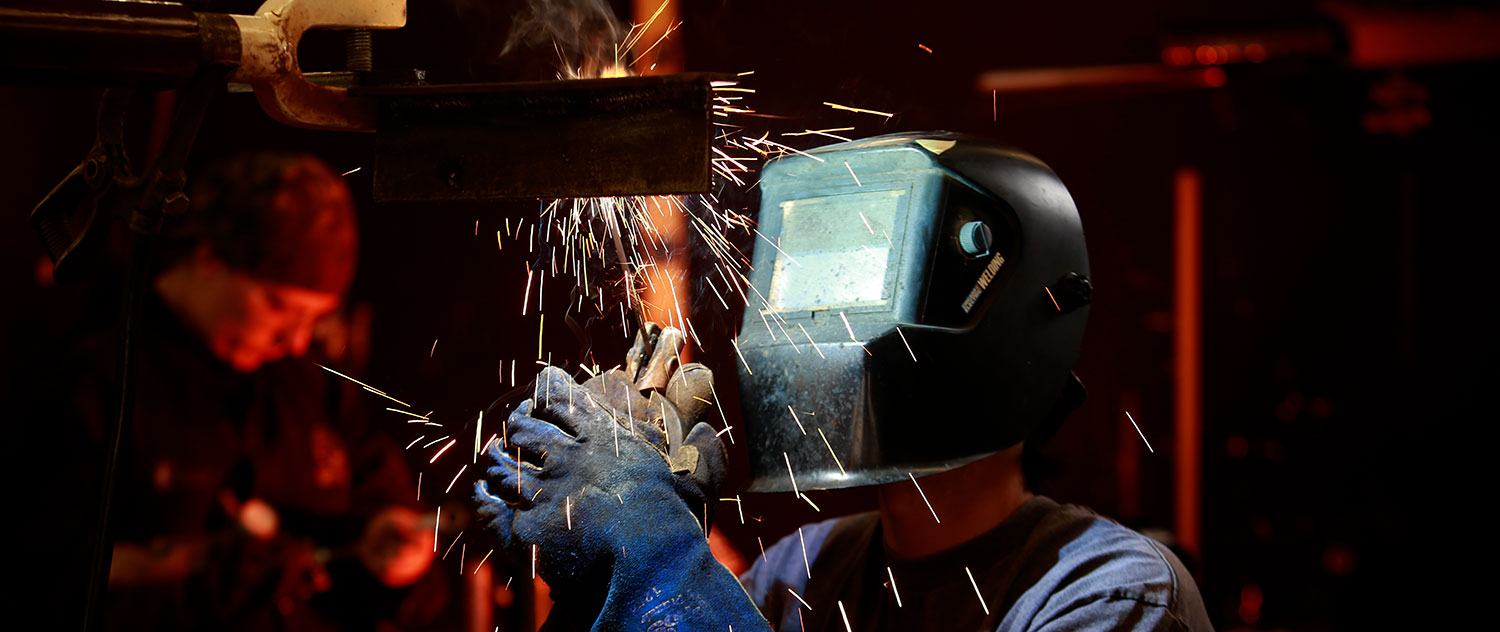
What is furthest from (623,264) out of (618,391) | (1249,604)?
(1249,604)

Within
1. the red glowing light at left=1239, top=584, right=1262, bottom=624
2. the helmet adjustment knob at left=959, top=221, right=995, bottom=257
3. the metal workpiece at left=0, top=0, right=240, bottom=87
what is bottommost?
the red glowing light at left=1239, top=584, right=1262, bottom=624

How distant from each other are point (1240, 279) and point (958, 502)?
94.9 inches

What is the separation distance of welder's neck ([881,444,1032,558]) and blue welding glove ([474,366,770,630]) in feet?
1.28

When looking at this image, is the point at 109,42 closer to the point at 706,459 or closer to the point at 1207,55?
the point at 706,459

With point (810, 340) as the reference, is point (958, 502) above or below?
below

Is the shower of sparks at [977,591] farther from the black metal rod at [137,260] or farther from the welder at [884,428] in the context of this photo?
the black metal rod at [137,260]

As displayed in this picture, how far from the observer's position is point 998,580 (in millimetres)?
1657

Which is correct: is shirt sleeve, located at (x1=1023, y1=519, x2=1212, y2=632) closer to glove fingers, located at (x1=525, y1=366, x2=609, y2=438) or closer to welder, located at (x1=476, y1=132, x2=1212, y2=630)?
welder, located at (x1=476, y1=132, x2=1212, y2=630)

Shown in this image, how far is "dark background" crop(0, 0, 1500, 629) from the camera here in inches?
96.1

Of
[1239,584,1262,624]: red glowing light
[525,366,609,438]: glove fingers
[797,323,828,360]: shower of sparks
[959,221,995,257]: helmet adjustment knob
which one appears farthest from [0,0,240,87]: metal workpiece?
[1239,584,1262,624]: red glowing light

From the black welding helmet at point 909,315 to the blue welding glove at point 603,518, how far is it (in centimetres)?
25

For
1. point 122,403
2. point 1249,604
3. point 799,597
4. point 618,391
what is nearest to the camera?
point 122,403

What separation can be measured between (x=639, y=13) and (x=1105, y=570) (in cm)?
137

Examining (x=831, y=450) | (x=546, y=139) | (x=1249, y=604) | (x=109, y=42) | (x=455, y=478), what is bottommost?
(x=1249, y=604)
